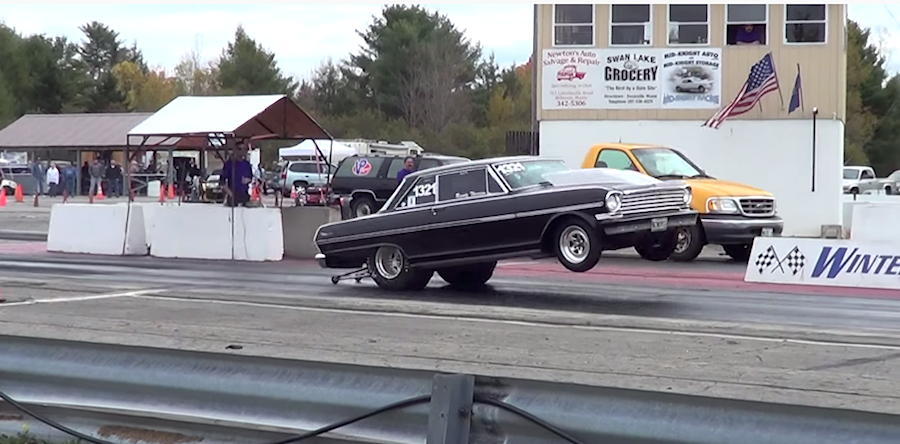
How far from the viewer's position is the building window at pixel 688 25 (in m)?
26.3

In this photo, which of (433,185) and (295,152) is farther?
(295,152)

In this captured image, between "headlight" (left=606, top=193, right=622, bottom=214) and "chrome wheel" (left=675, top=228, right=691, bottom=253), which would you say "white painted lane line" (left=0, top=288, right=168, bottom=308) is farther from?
"chrome wheel" (left=675, top=228, right=691, bottom=253)

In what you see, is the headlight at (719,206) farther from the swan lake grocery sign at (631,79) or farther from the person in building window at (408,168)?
the person in building window at (408,168)

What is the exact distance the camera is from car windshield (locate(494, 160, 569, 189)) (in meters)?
14.0

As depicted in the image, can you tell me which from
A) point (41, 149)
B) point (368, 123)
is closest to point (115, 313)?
point (41, 149)

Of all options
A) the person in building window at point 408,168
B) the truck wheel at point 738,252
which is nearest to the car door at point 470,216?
the truck wheel at point 738,252

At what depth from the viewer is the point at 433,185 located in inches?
569

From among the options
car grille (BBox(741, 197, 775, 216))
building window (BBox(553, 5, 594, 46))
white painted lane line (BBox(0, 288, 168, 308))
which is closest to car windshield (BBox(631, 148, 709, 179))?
car grille (BBox(741, 197, 775, 216))

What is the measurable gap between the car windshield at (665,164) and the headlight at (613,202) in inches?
245

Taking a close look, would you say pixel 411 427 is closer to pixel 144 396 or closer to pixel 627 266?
pixel 144 396

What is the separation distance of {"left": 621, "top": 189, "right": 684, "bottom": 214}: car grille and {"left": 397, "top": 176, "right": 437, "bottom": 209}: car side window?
257cm

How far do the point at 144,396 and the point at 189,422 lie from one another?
24 centimetres

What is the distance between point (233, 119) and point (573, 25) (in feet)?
Result: 33.5

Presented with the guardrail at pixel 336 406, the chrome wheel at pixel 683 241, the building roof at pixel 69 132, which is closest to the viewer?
the guardrail at pixel 336 406
